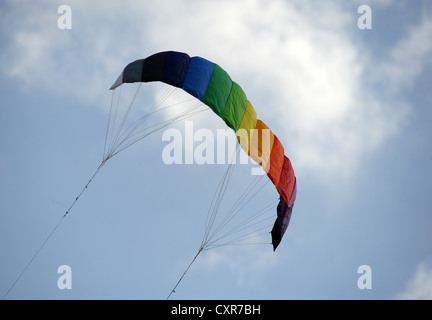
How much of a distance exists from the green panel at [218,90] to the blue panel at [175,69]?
87 cm

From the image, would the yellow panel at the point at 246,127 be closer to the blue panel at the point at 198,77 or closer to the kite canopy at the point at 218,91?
the kite canopy at the point at 218,91

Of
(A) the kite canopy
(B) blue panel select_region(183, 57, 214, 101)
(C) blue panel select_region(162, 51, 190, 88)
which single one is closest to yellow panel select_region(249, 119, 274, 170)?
(A) the kite canopy

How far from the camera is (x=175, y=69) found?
1587cm

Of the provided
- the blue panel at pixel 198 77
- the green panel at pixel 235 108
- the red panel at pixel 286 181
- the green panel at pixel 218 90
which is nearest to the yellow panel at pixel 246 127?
the green panel at pixel 235 108

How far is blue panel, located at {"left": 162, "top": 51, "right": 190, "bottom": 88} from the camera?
51.9 ft

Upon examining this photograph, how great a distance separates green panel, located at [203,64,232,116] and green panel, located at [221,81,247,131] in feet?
0.48

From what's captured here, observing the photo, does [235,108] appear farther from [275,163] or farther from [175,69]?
[275,163]

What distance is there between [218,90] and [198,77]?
72 centimetres

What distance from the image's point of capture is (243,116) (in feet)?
53.9
